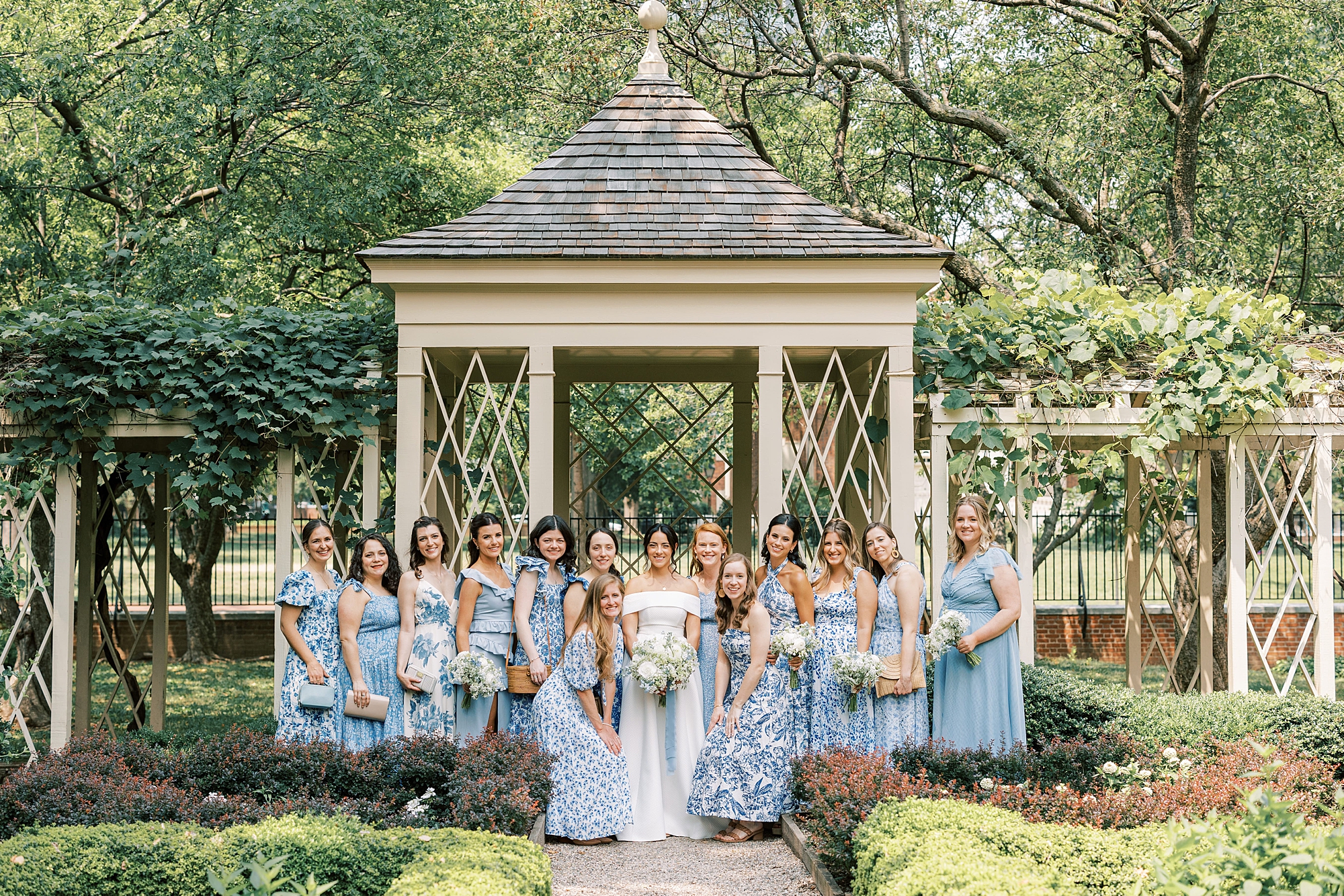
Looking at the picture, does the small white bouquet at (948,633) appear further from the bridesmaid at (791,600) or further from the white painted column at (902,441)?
the white painted column at (902,441)

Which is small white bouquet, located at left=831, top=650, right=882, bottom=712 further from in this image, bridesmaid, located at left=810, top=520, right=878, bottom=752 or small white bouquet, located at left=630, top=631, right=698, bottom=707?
small white bouquet, located at left=630, top=631, right=698, bottom=707

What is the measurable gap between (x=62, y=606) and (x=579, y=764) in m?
4.31

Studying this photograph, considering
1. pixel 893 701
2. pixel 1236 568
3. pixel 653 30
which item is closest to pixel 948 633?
pixel 893 701

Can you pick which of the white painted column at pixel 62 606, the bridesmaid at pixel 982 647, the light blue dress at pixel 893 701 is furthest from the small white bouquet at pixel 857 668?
the white painted column at pixel 62 606

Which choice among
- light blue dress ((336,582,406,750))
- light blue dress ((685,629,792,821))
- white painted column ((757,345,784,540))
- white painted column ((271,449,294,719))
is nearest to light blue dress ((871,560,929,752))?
light blue dress ((685,629,792,821))

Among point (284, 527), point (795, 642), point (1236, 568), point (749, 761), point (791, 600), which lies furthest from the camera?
point (1236, 568)

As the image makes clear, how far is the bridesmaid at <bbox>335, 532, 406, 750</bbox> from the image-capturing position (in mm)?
6445

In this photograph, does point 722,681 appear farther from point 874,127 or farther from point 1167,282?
point 874,127

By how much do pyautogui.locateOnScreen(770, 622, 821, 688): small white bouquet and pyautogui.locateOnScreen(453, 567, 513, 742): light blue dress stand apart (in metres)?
→ 1.53

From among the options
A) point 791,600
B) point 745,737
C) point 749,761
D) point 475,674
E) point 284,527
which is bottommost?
point 749,761

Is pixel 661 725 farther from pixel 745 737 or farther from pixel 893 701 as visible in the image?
pixel 893 701

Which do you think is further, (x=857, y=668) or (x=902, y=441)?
(x=902, y=441)

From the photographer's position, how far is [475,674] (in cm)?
639

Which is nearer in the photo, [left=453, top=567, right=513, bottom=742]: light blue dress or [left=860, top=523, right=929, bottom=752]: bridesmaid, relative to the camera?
[left=860, top=523, right=929, bottom=752]: bridesmaid
